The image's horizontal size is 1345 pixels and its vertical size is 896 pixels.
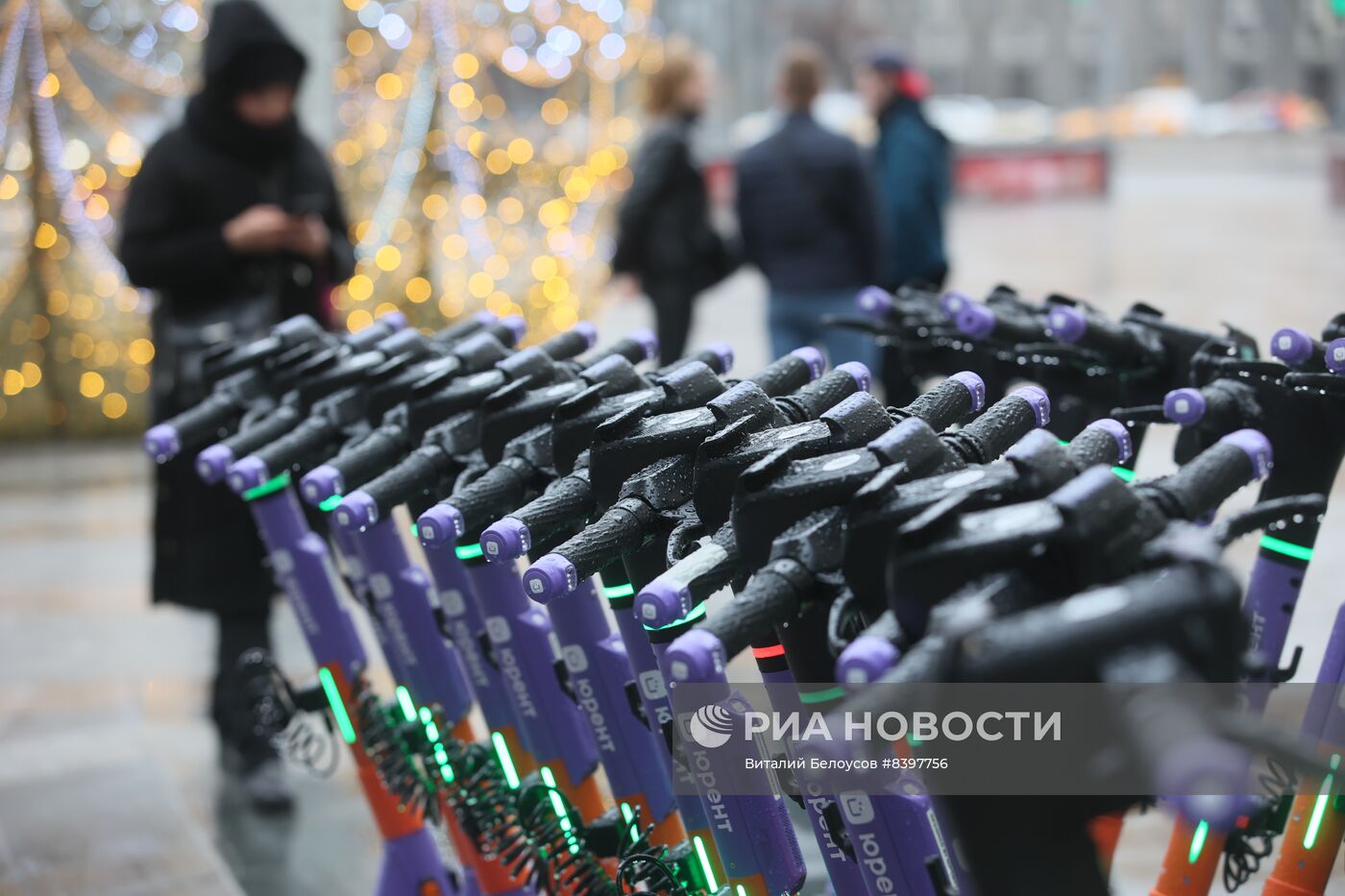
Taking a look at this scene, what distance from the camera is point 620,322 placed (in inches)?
422

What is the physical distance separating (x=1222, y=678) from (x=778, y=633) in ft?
1.64

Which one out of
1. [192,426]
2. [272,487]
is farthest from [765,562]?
[192,426]

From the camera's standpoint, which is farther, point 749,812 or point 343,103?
point 343,103


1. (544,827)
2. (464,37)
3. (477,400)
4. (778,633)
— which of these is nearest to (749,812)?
(778,633)

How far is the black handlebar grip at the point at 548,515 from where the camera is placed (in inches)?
63.5

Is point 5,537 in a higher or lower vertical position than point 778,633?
lower


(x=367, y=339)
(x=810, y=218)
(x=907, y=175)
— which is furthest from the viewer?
(x=907, y=175)

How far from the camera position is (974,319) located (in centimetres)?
233

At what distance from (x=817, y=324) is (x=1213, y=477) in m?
4.15

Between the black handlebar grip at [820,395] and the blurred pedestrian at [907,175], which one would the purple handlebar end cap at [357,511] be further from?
the blurred pedestrian at [907,175]

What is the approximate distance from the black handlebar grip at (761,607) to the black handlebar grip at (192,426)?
56.6 inches

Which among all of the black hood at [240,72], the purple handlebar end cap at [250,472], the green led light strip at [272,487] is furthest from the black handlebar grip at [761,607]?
the black hood at [240,72]

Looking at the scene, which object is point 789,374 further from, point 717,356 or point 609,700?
point 609,700

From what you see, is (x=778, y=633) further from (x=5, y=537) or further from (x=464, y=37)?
(x=464, y=37)
